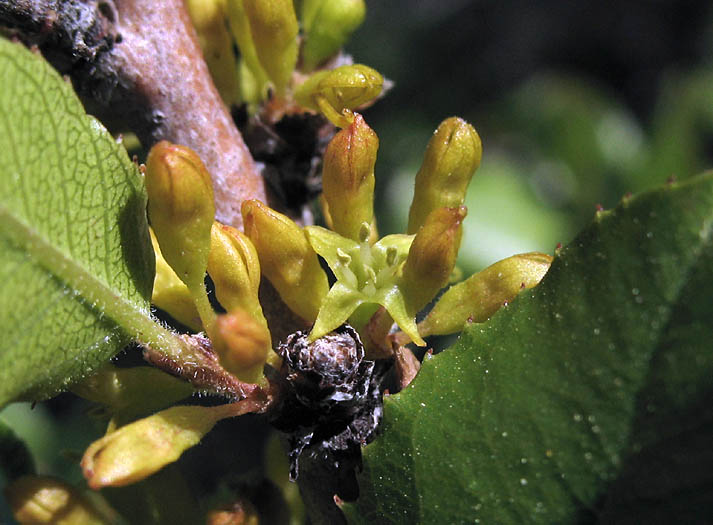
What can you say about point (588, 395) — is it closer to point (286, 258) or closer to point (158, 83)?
point (286, 258)

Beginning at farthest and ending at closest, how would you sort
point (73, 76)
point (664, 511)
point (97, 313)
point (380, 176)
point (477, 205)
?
point (380, 176)
point (477, 205)
point (73, 76)
point (97, 313)
point (664, 511)

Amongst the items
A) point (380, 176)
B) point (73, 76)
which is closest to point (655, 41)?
point (380, 176)

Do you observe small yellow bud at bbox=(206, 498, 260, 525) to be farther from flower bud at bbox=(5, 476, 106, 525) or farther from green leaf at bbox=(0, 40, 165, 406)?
green leaf at bbox=(0, 40, 165, 406)

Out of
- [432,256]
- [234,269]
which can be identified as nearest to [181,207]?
[234,269]

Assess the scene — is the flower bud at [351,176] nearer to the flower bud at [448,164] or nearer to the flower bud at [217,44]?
the flower bud at [448,164]

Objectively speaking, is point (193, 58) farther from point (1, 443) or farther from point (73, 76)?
point (1, 443)

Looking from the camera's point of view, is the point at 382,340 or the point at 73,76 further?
the point at 73,76

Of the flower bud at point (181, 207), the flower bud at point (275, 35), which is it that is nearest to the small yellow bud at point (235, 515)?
the flower bud at point (181, 207)
